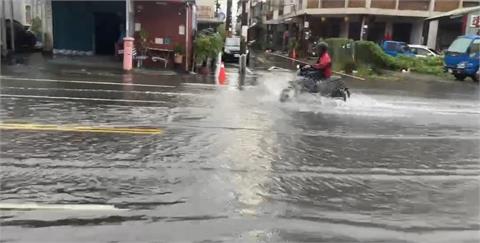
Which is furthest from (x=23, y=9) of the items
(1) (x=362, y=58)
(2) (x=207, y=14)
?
(1) (x=362, y=58)

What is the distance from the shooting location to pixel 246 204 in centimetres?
580

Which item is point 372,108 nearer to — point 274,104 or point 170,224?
point 274,104

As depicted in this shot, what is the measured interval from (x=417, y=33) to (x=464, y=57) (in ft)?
74.3

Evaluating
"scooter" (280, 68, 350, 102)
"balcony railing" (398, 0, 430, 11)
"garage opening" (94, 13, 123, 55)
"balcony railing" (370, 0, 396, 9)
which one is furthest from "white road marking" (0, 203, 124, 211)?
"balcony railing" (398, 0, 430, 11)

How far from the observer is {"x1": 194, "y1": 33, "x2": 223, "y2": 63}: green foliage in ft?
80.1

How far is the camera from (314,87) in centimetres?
1542

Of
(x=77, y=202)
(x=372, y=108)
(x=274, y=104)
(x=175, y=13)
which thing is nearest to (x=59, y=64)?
(x=175, y=13)

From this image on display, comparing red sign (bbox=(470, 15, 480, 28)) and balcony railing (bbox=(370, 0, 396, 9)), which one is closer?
red sign (bbox=(470, 15, 480, 28))

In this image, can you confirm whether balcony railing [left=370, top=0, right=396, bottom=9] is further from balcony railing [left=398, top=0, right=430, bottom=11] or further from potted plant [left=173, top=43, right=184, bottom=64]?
potted plant [left=173, top=43, right=184, bottom=64]

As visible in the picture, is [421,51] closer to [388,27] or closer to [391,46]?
[391,46]

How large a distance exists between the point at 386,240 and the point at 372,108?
34.4 ft

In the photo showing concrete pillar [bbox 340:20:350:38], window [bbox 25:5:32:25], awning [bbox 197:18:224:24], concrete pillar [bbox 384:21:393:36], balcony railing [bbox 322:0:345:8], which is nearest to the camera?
window [bbox 25:5:32:25]

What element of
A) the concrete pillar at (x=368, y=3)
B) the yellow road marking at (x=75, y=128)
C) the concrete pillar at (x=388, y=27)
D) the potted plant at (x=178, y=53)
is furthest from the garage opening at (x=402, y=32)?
the yellow road marking at (x=75, y=128)

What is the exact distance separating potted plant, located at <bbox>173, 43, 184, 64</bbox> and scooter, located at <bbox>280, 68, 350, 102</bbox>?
1015 cm
